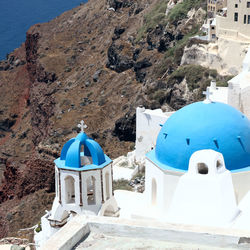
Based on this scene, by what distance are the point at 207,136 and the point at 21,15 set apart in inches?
3293

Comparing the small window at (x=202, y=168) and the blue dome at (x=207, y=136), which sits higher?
the blue dome at (x=207, y=136)

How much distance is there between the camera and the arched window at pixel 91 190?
58.9 feet

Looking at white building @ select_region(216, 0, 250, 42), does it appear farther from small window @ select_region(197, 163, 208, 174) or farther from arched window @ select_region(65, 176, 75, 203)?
small window @ select_region(197, 163, 208, 174)

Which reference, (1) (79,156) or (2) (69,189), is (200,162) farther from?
(2) (69,189)

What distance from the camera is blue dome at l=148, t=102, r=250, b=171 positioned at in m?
15.4

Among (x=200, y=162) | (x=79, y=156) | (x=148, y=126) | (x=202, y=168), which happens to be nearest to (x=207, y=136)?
(x=202, y=168)

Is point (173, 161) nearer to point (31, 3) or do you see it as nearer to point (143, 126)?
point (143, 126)

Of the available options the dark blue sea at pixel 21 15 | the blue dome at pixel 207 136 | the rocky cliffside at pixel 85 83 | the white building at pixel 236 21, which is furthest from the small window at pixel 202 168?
the dark blue sea at pixel 21 15

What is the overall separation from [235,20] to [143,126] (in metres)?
14.1

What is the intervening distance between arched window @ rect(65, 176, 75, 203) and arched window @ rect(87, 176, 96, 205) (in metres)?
0.54

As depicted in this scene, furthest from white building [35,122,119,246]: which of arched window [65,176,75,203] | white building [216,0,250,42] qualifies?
white building [216,0,250,42]

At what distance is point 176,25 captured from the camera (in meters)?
53.9

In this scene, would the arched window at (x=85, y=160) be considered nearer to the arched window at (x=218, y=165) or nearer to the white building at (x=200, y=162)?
the white building at (x=200, y=162)

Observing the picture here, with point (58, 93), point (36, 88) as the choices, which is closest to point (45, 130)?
point (58, 93)
